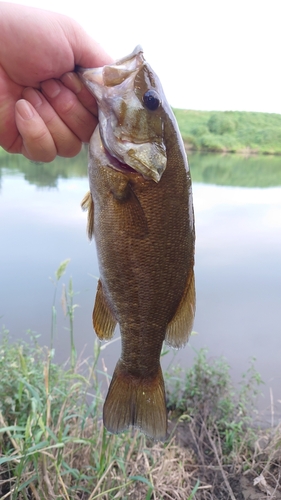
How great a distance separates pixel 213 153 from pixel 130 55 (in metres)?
34.8

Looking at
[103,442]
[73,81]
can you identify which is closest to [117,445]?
[103,442]

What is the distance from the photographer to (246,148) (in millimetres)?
35812

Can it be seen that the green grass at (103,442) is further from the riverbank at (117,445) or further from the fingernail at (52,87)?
the fingernail at (52,87)

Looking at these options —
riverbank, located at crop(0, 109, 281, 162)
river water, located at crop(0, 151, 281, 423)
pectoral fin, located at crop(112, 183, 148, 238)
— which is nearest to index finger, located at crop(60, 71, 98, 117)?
pectoral fin, located at crop(112, 183, 148, 238)

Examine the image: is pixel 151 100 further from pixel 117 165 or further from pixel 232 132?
pixel 232 132

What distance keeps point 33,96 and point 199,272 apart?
601cm

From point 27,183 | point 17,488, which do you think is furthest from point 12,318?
point 27,183

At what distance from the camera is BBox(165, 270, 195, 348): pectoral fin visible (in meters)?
1.65

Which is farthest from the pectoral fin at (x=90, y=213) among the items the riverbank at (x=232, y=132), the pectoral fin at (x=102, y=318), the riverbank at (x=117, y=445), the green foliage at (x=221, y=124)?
the green foliage at (x=221, y=124)

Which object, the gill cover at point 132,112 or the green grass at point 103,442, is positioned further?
the green grass at point 103,442

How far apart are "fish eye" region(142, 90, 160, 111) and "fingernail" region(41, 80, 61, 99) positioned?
1.69 ft

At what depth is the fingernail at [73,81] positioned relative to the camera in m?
1.73

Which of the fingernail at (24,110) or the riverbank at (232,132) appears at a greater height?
the riverbank at (232,132)

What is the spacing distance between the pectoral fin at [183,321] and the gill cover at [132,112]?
0.53 meters
